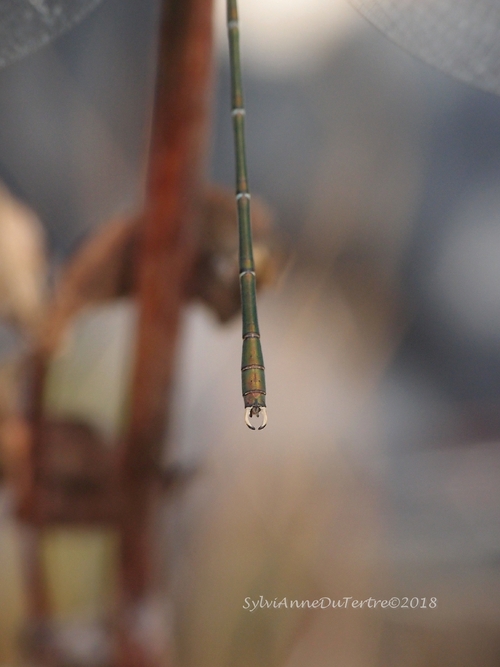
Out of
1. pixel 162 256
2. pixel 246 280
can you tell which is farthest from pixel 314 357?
pixel 246 280

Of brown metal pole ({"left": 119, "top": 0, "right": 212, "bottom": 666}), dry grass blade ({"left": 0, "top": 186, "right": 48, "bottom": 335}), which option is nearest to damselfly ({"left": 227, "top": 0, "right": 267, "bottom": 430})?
brown metal pole ({"left": 119, "top": 0, "right": 212, "bottom": 666})

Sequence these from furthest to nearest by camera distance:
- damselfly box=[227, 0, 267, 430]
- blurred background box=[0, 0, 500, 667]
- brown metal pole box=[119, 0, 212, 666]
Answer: blurred background box=[0, 0, 500, 667], brown metal pole box=[119, 0, 212, 666], damselfly box=[227, 0, 267, 430]

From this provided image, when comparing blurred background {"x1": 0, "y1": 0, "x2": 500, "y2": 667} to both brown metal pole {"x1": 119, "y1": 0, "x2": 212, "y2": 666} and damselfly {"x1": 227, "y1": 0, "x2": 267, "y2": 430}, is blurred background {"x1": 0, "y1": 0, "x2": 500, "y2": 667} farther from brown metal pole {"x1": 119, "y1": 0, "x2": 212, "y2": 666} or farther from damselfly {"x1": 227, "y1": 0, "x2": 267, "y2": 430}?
damselfly {"x1": 227, "y1": 0, "x2": 267, "y2": 430}

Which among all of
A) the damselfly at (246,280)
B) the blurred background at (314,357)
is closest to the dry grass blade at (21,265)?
the blurred background at (314,357)

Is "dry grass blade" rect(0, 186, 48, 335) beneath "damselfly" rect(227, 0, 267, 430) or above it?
above

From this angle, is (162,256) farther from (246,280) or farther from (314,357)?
(314,357)
